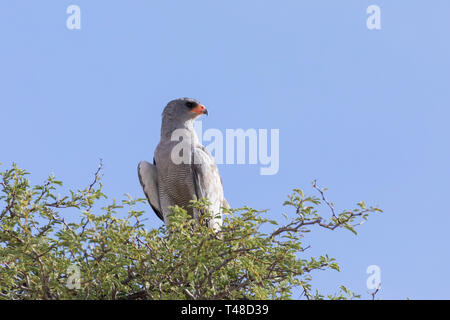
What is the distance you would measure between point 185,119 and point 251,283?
4.79 m

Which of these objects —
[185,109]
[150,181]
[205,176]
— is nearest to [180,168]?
[205,176]

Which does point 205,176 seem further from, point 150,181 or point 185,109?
point 185,109

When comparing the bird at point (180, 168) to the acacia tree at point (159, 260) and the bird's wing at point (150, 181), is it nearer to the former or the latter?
the bird's wing at point (150, 181)

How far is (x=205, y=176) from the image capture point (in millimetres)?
10250

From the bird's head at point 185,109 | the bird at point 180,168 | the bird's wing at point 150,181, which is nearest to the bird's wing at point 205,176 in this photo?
the bird at point 180,168

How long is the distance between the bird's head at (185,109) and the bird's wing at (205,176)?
691 millimetres

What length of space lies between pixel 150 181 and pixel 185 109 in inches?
54.6

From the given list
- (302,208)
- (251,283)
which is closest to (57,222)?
(251,283)

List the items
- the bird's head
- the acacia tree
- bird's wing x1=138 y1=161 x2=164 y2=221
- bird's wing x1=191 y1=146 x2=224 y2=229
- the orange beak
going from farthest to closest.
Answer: the orange beak → the bird's head → bird's wing x1=138 y1=161 x2=164 y2=221 → bird's wing x1=191 y1=146 x2=224 y2=229 → the acacia tree

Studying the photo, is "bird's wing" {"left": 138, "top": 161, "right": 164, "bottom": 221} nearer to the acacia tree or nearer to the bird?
the bird

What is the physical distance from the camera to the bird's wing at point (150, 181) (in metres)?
10.7

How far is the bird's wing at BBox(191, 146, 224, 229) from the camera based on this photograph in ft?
33.5

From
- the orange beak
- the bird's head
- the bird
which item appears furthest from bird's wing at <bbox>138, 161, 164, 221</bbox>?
the orange beak

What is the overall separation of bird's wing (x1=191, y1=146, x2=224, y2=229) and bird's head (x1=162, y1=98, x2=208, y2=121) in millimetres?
691
